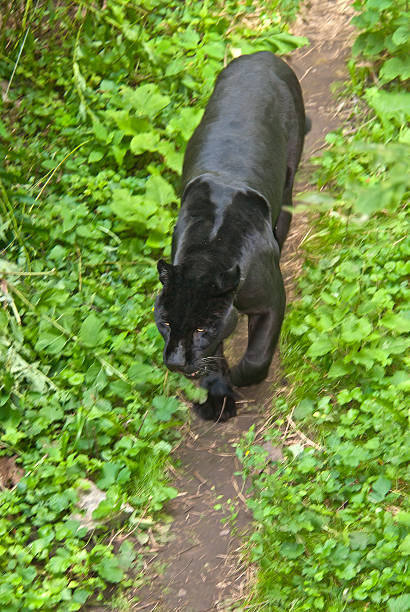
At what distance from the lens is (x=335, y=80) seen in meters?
6.31

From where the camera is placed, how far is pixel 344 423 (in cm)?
393

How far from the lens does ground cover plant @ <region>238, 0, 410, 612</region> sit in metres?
3.33

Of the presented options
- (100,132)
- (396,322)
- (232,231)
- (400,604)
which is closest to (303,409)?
(396,322)

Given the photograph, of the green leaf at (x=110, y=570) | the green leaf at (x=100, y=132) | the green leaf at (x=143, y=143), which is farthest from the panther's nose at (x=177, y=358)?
the green leaf at (x=100, y=132)

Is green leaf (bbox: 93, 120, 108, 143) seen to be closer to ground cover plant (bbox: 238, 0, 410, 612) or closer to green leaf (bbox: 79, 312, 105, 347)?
ground cover plant (bbox: 238, 0, 410, 612)

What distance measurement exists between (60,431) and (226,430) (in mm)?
1003

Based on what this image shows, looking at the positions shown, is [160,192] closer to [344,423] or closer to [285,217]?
[285,217]

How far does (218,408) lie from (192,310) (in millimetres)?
976

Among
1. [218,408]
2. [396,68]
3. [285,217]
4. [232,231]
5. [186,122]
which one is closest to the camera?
[232,231]

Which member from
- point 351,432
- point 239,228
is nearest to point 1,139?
point 239,228

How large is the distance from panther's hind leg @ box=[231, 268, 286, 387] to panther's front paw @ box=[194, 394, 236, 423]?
0.17 m

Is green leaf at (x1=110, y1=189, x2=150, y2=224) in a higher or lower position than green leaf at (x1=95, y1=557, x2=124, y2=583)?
higher

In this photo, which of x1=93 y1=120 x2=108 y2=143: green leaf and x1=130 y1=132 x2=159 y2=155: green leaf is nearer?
x1=130 y1=132 x2=159 y2=155: green leaf

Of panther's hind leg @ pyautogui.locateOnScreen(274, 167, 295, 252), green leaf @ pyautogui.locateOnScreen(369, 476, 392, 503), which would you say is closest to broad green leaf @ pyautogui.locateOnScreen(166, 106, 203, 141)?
panther's hind leg @ pyautogui.locateOnScreen(274, 167, 295, 252)
